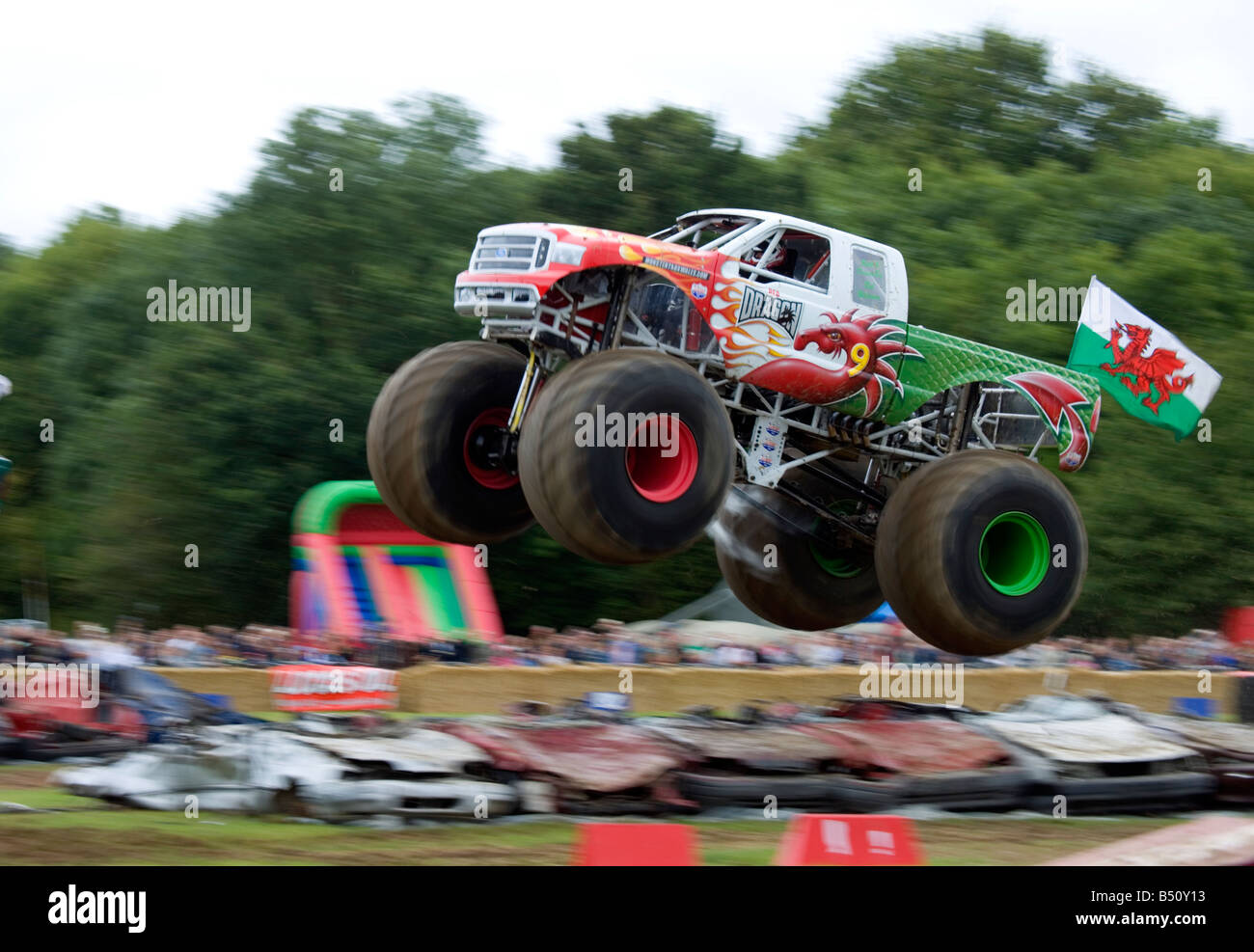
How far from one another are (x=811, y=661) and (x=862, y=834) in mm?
11462

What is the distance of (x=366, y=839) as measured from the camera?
10141 mm

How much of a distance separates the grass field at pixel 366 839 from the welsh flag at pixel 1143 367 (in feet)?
11.6

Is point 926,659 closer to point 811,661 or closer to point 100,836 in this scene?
point 811,661

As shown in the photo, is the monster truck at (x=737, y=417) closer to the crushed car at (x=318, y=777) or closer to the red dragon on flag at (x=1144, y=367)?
the red dragon on flag at (x=1144, y=367)

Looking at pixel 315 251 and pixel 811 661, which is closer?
pixel 811 661

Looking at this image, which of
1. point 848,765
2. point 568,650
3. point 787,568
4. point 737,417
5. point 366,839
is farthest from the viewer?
point 568,650

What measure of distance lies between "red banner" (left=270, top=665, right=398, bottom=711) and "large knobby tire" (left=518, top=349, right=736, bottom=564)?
272 inches

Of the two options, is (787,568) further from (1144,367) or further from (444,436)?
(444,436)

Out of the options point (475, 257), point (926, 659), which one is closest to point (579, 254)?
point (475, 257)

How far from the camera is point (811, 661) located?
19.6m

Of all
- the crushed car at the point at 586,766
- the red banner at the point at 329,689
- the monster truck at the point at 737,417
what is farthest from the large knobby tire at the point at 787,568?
the red banner at the point at 329,689

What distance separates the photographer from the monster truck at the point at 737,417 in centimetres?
1010

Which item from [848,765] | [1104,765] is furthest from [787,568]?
[1104,765]

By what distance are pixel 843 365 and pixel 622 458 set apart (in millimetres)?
2468
